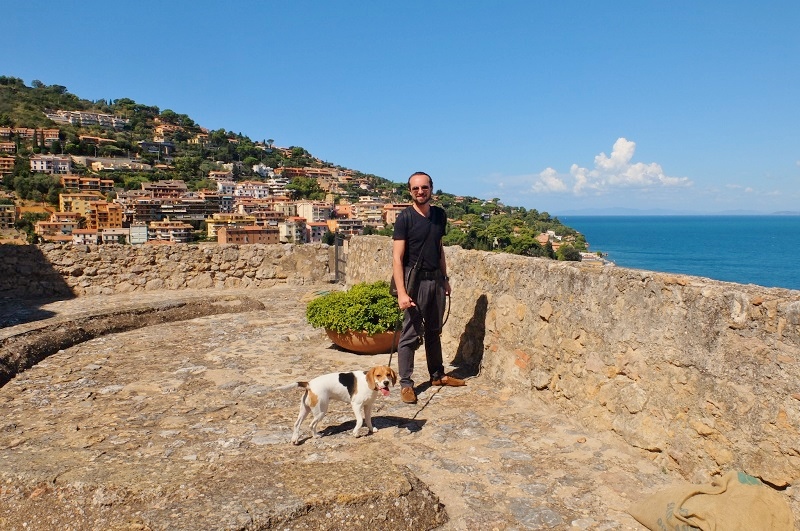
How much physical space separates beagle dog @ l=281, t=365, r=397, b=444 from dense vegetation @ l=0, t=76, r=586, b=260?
40.3m

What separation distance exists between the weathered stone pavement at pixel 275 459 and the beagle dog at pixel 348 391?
0.63 ft

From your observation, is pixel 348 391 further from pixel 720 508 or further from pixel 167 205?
pixel 167 205

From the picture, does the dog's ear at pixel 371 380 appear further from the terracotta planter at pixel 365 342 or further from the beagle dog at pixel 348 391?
the terracotta planter at pixel 365 342

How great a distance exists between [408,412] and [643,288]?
2097 millimetres

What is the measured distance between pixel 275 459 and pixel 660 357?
2.61m

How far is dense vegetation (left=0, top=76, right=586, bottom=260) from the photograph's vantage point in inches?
2662

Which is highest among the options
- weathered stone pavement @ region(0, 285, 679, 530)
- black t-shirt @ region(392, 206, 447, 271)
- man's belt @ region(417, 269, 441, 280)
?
black t-shirt @ region(392, 206, 447, 271)

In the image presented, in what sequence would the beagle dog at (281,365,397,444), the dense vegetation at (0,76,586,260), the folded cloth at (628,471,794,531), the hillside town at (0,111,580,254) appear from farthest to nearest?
the dense vegetation at (0,76,586,260) → the hillside town at (0,111,580,254) → the beagle dog at (281,365,397,444) → the folded cloth at (628,471,794,531)

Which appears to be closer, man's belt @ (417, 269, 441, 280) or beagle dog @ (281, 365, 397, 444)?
beagle dog @ (281, 365, 397, 444)

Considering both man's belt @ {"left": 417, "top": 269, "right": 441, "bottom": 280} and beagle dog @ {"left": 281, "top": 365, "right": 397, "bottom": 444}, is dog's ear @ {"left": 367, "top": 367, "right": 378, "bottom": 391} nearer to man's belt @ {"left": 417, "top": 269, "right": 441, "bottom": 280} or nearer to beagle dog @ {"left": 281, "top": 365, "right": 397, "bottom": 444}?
beagle dog @ {"left": 281, "top": 365, "right": 397, "bottom": 444}

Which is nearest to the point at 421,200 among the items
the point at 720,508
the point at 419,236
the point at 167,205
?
the point at 419,236

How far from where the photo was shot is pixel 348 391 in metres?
3.90

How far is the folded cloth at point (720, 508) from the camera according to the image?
102 inches

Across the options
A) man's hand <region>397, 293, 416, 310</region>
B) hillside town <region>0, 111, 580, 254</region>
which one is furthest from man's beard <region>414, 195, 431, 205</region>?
hillside town <region>0, 111, 580, 254</region>
